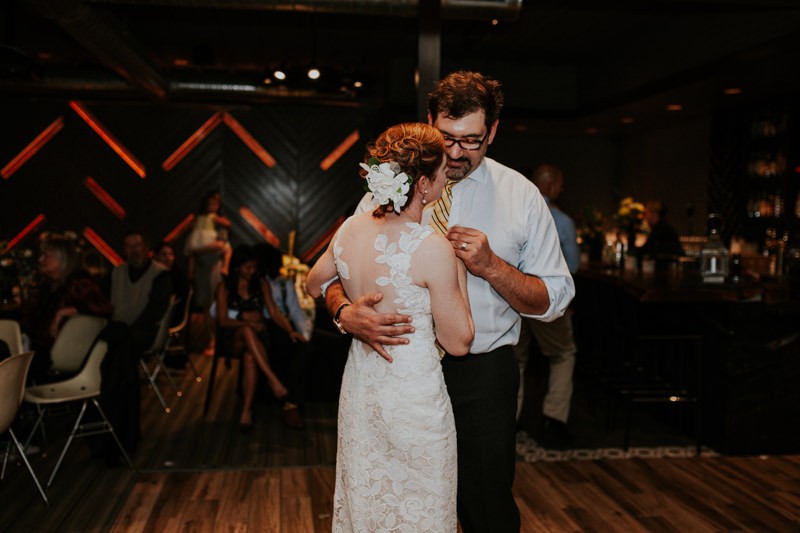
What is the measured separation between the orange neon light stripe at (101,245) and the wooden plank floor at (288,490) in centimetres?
641

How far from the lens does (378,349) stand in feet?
7.11

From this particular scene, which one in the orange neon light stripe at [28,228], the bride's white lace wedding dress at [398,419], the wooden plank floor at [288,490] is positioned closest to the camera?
the bride's white lace wedding dress at [398,419]

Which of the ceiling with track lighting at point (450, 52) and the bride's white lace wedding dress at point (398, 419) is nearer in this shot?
the bride's white lace wedding dress at point (398, 419)

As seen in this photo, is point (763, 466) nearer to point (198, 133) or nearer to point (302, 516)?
point (302, 516)

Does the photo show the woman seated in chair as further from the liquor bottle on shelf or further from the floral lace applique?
the floral lace applique

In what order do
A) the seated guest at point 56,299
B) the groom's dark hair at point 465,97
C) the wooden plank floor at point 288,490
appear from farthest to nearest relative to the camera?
the seated guest at point 56,299
the wooden plank floor at point 288,490
the groom's dark hair at point 465,97

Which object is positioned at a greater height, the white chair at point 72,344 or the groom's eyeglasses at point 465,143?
the groom's eyeglasses at point 465,143

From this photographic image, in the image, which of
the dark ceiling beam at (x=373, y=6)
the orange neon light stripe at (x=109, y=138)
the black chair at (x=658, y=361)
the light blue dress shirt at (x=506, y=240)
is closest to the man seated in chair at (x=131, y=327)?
the dark ceiling beam at (x=373, y=6)

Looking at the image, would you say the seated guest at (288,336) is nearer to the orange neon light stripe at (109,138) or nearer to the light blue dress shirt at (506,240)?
the light blue dress shirt at (506,240)

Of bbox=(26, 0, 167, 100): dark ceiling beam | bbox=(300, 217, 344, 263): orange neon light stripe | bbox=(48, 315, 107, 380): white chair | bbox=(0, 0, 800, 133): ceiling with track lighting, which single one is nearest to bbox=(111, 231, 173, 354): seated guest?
bbox=(48, 315, 107, 380): white chair

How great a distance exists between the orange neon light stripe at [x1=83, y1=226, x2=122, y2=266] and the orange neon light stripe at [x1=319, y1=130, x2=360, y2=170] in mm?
3405

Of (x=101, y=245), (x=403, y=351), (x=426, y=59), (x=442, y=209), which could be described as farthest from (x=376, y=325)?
(x=101, y=245)

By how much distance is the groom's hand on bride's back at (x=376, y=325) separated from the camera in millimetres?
2129

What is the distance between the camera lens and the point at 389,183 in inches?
80.3
